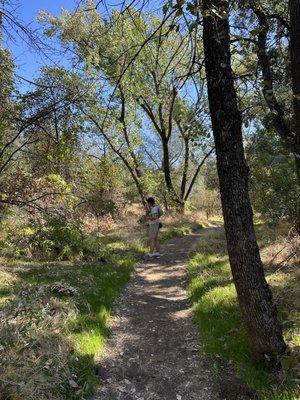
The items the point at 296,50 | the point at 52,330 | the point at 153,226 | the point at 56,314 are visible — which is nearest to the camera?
the point at 296,50

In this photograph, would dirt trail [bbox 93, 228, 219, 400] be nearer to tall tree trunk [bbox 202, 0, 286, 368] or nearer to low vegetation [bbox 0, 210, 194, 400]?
low vegetation [bbox 0, 210, 194, 400]

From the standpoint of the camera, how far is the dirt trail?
208 inches

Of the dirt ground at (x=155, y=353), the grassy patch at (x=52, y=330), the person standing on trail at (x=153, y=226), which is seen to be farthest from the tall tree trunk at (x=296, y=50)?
the person standing on trail at (x=153, y=226)

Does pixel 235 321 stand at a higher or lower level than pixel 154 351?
higher

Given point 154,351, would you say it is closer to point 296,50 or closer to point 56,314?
point 56,314

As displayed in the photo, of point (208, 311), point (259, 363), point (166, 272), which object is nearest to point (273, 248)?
point (166, 272)

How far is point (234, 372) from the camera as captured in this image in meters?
5.56

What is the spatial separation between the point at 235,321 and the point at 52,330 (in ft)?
9.43

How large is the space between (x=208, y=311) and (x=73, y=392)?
3.28 meters

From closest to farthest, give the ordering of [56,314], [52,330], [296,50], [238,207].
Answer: [238,207] < [296,50] < [52,330] < [56,314]

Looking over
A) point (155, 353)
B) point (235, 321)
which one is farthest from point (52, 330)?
point (235, 321)

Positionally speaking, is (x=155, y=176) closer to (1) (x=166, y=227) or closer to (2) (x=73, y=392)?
(1) (x=166, y=227)

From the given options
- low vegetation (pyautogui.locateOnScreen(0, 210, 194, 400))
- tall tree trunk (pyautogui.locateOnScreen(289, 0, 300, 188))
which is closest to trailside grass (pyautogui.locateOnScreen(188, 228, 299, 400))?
low vegetation (pyautogui.locateOnScreen(0, 210, 194, 400))

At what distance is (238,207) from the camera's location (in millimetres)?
5430
